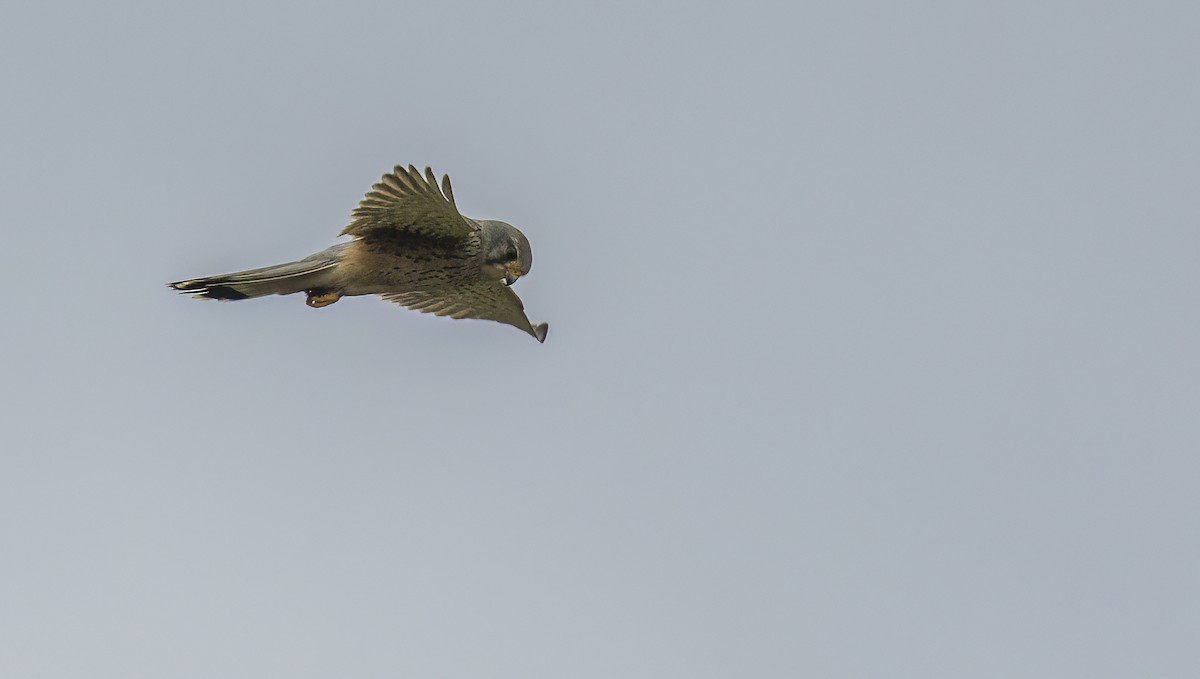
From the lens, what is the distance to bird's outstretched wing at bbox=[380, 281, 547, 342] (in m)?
16.4

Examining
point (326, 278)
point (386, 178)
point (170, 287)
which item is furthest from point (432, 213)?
point (170, 287)

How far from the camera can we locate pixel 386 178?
13.8 meters

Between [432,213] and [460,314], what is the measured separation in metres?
3.18

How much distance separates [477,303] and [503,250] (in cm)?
189

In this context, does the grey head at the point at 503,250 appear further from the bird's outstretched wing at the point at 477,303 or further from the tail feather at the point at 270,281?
the tail feather at the point at 270,281

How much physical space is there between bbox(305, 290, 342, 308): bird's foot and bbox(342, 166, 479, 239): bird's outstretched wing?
0.92m

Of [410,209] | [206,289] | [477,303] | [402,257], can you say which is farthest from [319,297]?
[477,303]

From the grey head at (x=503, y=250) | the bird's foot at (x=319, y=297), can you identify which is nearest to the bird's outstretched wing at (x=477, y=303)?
the grey head at (x=503, y=250)

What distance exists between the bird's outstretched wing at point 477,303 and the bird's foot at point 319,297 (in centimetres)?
158

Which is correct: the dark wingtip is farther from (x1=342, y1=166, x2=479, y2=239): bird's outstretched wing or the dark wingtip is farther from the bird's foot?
(x1=342, y1=166, x2=479, y2=239): bird's outstretched wing

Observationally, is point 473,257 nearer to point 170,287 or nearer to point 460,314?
point 460,314

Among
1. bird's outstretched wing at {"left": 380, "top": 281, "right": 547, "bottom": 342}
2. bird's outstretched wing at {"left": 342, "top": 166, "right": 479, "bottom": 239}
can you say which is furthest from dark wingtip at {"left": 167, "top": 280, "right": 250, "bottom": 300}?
bird's outstretched wing at {"left": 380, "top": 281, "right": 547, "bottom": 342}

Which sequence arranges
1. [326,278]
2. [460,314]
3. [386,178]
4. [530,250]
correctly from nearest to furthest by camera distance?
[386,178] < [326,278] < [530,250] < [460,314]

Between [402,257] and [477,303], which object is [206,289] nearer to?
[402,257]
